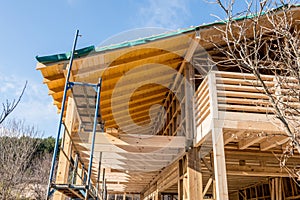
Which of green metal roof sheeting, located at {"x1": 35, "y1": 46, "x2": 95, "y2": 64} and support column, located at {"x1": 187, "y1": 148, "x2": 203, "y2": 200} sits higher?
green metal roof sheeting, located at {"x1": 35, "y1": 46, "x2": 95, "y2": 64}

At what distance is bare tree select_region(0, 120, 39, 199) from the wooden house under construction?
12.3ft

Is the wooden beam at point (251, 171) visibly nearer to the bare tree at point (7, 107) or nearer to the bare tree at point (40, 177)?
the bare tree at point (7, 107)

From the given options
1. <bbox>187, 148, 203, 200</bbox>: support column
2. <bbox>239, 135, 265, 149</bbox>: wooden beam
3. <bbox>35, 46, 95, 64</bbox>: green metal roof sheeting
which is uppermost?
<bbox>35, 46, 95, 64</bbox>: green metal roof sheeting

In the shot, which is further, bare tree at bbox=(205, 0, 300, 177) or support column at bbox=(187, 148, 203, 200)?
support column at bbox=(187, 148, 203, 200)

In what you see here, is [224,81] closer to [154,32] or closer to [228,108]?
[228,108]

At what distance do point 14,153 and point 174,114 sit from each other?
26.0 feet

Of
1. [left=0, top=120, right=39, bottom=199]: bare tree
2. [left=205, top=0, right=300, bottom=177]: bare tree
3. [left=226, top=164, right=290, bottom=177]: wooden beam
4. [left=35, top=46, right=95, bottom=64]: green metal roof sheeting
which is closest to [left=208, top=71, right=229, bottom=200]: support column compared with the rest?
[left=205, top=0, right=300, bottom=177]: bare tree

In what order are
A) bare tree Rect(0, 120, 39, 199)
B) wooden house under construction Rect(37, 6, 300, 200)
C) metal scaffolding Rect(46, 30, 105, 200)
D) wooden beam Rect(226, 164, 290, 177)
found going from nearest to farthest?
metal scaffolding Rect(46, 30, 105, 200) → wooden house under construction Rect(37, 6, 300, 200) → wooden beam Rect(226, 164, 290, 177) → bare tree Rect(0, 120, 39, 199)

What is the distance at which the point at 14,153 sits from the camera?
40.1 feet

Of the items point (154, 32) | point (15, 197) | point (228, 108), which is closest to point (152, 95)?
point (154, 32)

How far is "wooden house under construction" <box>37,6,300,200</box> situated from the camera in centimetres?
510

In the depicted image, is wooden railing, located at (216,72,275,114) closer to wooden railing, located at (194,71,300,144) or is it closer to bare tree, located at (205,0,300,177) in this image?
wooden railing, located at (194,71,300,144)

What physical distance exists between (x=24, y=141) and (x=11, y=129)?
826mm

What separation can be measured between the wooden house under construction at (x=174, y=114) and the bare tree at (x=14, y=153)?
147 inches
